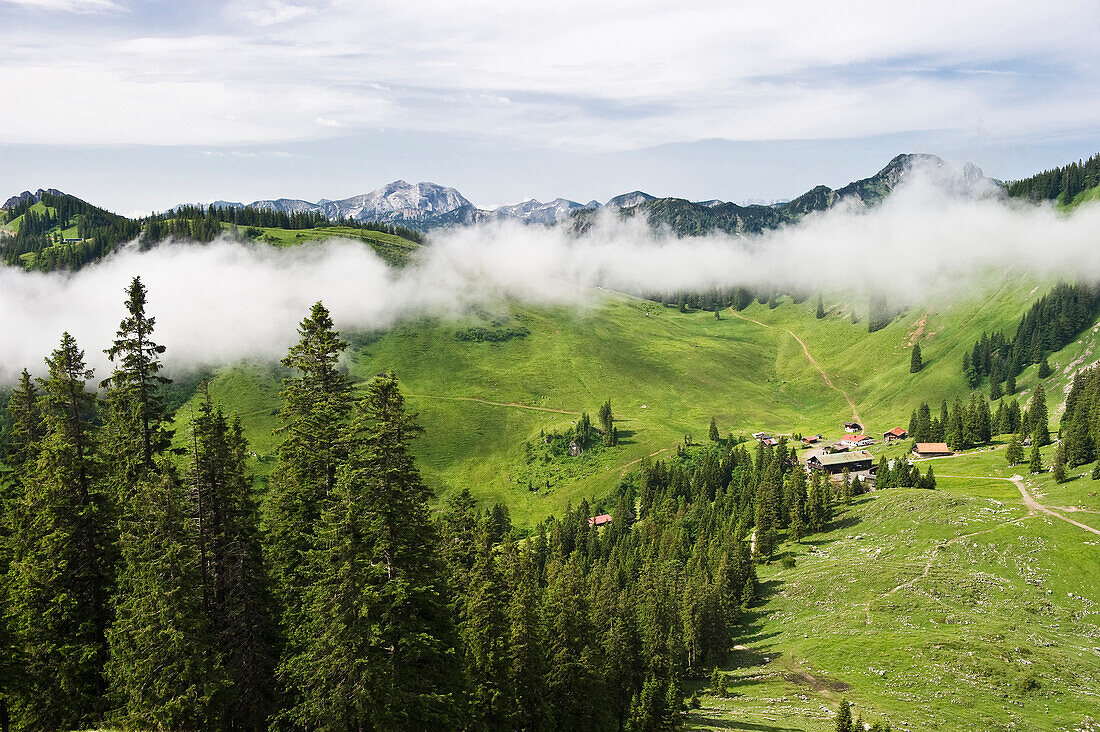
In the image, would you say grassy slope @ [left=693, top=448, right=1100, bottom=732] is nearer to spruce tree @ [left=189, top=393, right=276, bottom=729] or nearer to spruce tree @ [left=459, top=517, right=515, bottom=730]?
spruce tree @ [left=459, top=517, right=515, bottom=730]

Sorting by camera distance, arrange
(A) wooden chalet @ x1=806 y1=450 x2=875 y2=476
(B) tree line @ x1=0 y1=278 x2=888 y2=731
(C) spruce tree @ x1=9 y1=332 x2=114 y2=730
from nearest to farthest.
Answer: (B) tree line @ x1=0 y1=278 x2=888 y2=731 → (C) spruce tree @ x1=9 y1=332 x2=114 y2=730 → (A) wooden chalet @ x1=806 y1=450 x2=875 y2=476

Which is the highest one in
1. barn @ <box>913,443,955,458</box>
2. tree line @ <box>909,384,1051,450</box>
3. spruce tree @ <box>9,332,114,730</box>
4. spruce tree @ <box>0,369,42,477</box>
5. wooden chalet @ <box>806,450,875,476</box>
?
spruce tree @ <box>0,369,42,477</box>

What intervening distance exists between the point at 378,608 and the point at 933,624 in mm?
80586

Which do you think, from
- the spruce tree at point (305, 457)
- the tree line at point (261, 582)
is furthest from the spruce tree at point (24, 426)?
the spruce tree at point (305, 457)

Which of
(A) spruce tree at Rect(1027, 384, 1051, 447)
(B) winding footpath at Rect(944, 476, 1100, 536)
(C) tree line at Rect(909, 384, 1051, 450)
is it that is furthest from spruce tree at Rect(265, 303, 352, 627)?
(C) tree line at Rect(909, 384, 1051, 450)

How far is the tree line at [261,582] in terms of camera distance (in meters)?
26.6

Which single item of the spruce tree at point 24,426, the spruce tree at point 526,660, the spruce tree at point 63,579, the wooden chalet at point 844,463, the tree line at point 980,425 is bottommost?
the wooden chalet at point 844,463

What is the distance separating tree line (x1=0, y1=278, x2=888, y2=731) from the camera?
26641 millimetres

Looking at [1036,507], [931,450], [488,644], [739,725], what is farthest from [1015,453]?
[488,644]

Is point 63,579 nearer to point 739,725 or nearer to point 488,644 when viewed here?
point 488,644

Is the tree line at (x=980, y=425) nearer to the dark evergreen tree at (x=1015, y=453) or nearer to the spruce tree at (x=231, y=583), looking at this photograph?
the dark evergreen tree at (x=1015, y=453)

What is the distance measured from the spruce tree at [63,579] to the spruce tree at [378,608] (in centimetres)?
1234

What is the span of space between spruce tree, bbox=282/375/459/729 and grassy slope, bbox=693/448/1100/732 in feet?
144

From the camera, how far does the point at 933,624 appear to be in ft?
259
